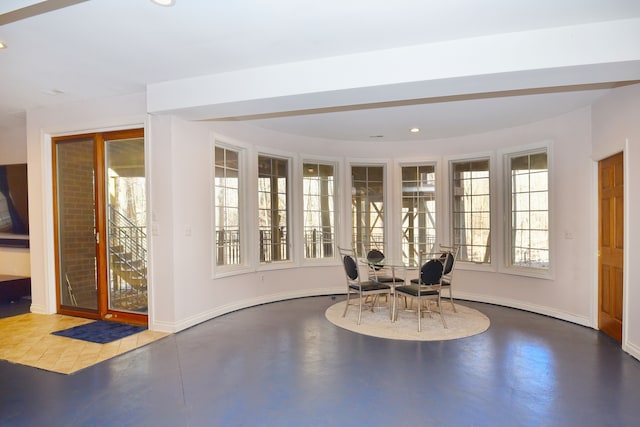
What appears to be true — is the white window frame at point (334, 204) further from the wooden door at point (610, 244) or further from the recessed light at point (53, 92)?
the wooden door at point (610, 244)

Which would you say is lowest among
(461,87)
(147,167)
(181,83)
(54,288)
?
(54,288)

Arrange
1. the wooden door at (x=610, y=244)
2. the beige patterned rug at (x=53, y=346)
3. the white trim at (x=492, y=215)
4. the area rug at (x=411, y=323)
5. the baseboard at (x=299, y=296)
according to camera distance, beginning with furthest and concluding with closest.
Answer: the white trim at (x=492, y=215) → the baseboard at (x=299, y=296) → the area rug at (x=411, y=323) → the wooden door at (x=610, y=244) → the beige patterned rug at (x=53, y=346)

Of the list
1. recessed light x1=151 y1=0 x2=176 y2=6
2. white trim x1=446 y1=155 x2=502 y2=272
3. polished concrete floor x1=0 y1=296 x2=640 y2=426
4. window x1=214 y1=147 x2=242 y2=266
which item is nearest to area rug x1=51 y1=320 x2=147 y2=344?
polished concrete floor x1=0 y1=296 x2=640 y2=426

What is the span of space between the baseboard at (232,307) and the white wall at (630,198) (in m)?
3.86

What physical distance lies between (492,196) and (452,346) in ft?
9.39

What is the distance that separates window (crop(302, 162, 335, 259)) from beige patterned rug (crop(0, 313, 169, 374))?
2.91m

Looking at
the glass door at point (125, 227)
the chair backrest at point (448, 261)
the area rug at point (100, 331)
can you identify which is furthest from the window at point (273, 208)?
the chair backrest at point (448, 261)

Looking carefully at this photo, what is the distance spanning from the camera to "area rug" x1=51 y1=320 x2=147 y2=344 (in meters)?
4.00

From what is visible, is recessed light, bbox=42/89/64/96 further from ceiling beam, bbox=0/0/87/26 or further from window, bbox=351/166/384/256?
window, bbox=351/166/384/256

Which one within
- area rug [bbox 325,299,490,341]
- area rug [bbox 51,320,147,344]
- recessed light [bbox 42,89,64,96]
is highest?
recessed light [bbox 42,89,64,96]

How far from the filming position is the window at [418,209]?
21.2 feet

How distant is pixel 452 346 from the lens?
380 centimetres

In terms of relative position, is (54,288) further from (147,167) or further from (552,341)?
(552,341)

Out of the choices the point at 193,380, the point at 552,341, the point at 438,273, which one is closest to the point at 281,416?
the point at 193,380
